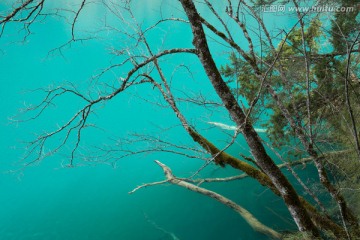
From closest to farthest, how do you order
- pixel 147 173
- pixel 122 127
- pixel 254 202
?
pixel 254 202, pixel 147 173, pixel 122 127

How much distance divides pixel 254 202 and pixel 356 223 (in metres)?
7.57

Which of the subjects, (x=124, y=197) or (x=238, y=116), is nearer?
(x=238, y=116)

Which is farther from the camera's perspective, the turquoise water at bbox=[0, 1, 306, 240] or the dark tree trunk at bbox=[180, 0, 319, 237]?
the turquoise water at bbox=[0, 1, 306, 240]

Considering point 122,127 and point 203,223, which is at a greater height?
point 122,127

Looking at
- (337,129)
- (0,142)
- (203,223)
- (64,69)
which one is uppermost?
(64,69)

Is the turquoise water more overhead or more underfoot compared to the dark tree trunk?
more overhead

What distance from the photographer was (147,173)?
20.0 m

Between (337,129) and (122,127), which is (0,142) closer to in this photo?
(122,127)

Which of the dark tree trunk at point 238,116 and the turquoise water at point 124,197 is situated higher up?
the turquoise water at point 124,197

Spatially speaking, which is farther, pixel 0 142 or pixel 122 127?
pixel 122 127

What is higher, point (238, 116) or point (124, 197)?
point (124, 197)

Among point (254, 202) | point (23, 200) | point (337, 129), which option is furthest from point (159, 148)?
point (23, 200)

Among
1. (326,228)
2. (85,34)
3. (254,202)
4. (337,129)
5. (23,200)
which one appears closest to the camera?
(85,34)

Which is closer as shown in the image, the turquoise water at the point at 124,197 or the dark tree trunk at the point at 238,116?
the dark tree trunk at the point at 238,116
